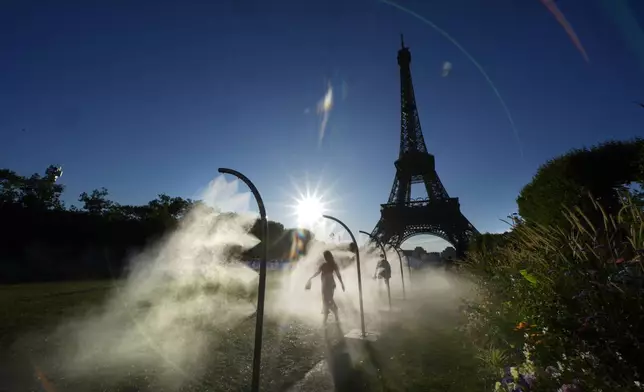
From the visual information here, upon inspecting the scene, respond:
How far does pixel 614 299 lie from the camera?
8.82 ft

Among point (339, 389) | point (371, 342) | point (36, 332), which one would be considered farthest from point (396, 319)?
point (36, 332)

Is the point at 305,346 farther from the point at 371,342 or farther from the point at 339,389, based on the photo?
the point at 339,389

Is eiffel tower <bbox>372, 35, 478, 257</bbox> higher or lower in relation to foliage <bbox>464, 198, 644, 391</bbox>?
higher

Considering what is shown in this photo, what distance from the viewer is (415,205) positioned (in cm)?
4406

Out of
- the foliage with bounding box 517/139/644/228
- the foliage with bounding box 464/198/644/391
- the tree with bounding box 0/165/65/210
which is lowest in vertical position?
the foliage with bounding box 464/198/644/391

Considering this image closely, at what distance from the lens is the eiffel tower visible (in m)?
41.8

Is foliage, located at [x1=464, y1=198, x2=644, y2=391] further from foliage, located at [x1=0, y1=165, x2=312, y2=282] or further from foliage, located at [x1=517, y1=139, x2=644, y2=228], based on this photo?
foliage, located at [x1=0, y1=165, x2=312, y2=282]

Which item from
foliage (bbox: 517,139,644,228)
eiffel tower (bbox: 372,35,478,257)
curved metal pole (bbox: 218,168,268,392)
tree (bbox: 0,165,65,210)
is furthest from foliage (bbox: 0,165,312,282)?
curved metal pole (bbox: 218,168,268,392)

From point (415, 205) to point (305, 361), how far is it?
1535 inches

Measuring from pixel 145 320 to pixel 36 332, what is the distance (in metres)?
3.02

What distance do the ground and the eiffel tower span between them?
31.9 metres

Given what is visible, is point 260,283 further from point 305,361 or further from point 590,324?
point 305,361

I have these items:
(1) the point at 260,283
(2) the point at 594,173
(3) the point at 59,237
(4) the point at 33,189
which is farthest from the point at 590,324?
(4) the point at 33,189

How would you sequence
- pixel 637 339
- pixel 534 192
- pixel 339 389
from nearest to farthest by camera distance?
pixel 637 339 < pixel 339 389 < pixel 534 192
